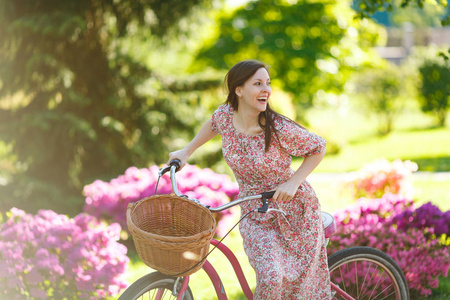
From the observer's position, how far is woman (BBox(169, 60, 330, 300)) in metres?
2.60

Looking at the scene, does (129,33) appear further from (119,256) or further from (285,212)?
(285,212)

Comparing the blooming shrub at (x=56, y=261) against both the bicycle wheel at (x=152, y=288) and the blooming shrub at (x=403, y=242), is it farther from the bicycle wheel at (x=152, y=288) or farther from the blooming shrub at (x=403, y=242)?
the blooming shrub at (x=403, y=242)

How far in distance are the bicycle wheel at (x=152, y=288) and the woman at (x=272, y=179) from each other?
17.9 inches

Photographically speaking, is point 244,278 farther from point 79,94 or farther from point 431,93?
point 431,93

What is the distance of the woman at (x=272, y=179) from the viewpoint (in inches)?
102

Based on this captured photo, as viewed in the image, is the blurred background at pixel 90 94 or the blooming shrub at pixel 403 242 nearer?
the blooming shrub at pixel 403 242

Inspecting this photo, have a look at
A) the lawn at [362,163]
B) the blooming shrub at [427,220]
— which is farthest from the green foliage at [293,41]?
the blooming shrub at [427,220]

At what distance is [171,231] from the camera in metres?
2.51

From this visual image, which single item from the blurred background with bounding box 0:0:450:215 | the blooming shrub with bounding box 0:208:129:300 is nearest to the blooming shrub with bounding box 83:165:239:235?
the blurred background with bounding box 0:0:450:215

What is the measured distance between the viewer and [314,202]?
2.82 meters

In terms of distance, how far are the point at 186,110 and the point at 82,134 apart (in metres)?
1.58

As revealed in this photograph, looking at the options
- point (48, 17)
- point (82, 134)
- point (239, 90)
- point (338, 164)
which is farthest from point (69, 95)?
point (338, 164)

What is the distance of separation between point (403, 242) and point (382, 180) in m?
2.28

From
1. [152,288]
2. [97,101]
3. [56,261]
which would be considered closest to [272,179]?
[152,288]
